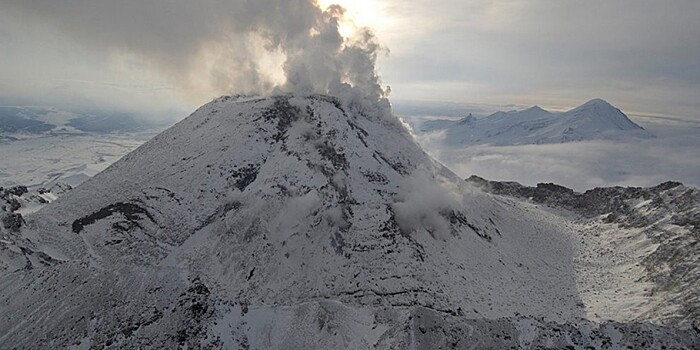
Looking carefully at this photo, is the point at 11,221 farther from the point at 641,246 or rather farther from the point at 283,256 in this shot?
the point at 641,246

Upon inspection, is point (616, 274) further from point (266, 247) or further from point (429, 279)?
point (266, 247)

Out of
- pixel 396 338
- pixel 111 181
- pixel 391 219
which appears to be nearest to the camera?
pixel 396 338

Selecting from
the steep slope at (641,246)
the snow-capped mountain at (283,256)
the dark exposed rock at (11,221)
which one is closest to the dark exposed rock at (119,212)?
the snow-capped mountain at (283,256)

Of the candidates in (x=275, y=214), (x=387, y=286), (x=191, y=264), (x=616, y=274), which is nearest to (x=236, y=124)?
(x=275, y=214)

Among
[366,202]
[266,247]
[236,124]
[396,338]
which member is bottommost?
[396,338]

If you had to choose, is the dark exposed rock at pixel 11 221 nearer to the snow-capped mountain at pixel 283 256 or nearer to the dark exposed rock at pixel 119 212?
the snow-capped mountain at pixel 283 256

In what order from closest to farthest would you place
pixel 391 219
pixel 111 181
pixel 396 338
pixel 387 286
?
pixel 396 338 → pixel 387 286 → pixel 391 219 → pixel 111 181

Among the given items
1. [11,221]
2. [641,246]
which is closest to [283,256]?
[11,221]

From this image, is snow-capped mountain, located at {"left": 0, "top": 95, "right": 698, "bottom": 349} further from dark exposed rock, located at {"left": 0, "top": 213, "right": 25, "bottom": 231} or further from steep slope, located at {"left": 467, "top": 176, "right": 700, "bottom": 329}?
steep slope, located at {"left": 467, "top": 176, "right": 700, "bottom": 329}

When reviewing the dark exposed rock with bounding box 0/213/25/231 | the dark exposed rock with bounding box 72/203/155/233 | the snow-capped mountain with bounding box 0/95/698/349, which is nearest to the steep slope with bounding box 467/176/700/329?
the snow-capped mountain with bounding box 0/95/698/349
